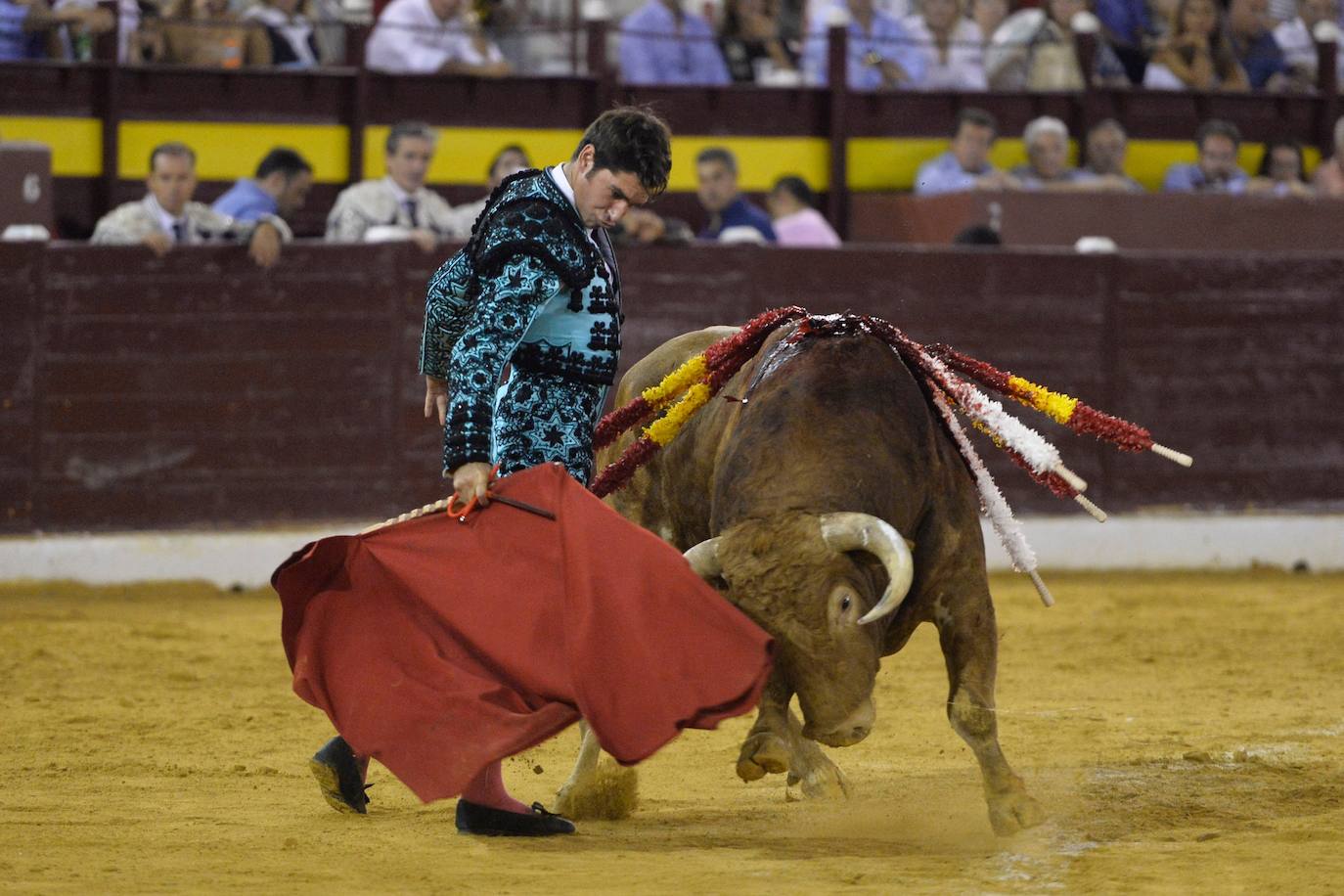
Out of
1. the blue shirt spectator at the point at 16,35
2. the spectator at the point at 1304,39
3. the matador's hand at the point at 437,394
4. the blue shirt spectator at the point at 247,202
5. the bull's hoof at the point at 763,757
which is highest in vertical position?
the spectator at the point at 1304,39

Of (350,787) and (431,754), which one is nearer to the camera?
(431,754)

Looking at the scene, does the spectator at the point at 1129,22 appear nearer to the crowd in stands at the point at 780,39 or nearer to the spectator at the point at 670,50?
the crowd in stands at the point at 780,39

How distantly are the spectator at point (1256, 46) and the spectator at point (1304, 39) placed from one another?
0.27ft

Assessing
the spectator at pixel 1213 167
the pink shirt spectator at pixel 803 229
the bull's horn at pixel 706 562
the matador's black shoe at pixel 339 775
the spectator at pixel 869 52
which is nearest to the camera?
the bull's horn at pixel 706 562

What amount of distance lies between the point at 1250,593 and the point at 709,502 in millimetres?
4752

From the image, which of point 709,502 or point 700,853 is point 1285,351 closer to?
point 709,502

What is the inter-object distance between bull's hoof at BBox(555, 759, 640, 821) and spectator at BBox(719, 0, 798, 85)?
21.4ft

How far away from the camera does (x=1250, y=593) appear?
8711 mm

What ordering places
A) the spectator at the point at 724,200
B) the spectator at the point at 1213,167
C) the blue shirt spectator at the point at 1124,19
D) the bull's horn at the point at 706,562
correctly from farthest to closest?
the blue shirt spectator at the point at 1124,19, the spectator at the point at 1213,167, the spectator at the point at 724,200, the bull's horn at the point at 706,562

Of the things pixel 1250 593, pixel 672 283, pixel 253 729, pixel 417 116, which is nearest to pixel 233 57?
pixel 417 116

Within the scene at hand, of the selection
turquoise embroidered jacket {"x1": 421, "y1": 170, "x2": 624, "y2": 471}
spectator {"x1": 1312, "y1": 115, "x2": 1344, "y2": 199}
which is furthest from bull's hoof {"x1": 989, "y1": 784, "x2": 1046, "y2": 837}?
spectator {"x1": 1312, "y1": 115, "x2": 1344, "y2": 199}

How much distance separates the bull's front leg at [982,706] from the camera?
13.7 ft

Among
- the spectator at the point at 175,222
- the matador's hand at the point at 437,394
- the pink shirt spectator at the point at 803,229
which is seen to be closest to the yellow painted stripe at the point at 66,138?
the spectator at the point at 175,222

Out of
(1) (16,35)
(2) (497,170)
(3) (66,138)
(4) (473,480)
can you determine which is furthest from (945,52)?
(4) (473,480)
